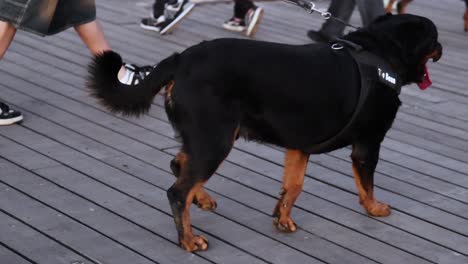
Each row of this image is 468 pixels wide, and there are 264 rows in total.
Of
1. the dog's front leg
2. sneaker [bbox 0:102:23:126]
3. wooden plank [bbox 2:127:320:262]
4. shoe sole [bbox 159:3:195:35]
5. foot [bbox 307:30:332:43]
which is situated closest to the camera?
wooden plank [bbox 2:127:320:262]

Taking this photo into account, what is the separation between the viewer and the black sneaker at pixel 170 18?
6.95m

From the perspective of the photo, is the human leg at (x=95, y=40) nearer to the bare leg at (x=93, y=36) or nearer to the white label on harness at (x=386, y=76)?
the bare leg at (x=93, y=36)

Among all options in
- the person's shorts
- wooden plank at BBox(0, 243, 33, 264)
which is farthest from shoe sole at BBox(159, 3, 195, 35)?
wooden plank at BBox(0, 243, 33, 264)

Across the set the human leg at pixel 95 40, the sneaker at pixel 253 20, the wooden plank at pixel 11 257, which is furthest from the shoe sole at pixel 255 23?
the wooden plank at pixel 11 257

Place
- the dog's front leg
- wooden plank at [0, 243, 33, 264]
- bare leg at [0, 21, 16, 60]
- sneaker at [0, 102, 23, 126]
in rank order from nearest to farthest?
wooden plank at [0, 243, 33, 264] → the dog's front leg → sneaker at [0, 102, 23, 126] → bare leg at [0, 21, 16, 60]

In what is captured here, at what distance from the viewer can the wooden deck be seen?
347 centimetres

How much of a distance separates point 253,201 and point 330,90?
805mm

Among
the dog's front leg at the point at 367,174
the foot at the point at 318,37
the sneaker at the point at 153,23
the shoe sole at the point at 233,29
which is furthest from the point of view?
the shoe sole at the point at 233,29

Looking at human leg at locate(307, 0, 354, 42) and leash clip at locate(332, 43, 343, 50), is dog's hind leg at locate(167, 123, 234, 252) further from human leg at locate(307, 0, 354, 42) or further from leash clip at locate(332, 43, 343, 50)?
human leg at locate(307, 0, 354, 42)

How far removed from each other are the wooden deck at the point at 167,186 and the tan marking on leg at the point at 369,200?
0.04m

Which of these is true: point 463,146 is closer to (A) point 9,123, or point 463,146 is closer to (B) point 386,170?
(B) point 386,170

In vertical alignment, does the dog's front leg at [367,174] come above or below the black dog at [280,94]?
below

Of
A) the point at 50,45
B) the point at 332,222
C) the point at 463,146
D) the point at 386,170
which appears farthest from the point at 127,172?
the point at 50,45

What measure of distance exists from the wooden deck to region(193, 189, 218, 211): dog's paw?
0.05 metres
